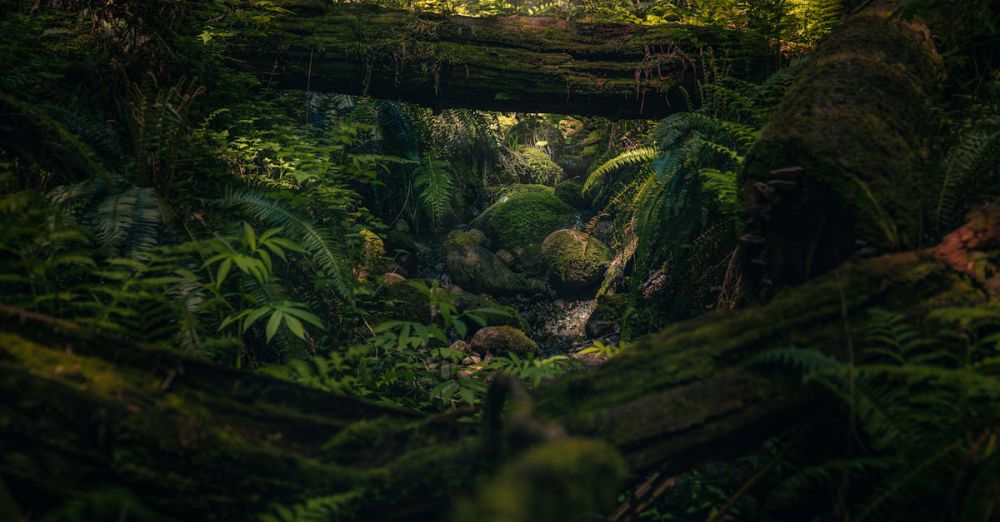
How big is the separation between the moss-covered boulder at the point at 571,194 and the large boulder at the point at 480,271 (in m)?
2.09

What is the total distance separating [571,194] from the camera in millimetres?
8734

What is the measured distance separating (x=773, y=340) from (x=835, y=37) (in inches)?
100

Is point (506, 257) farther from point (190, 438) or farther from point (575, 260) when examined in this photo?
point (190, 438)

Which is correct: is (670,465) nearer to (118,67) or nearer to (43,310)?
(43,310)

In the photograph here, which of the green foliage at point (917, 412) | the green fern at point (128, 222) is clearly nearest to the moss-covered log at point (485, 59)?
the green fern at point (128, 222)

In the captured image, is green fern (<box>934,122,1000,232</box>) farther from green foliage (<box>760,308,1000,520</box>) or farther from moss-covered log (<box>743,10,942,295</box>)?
green foliage (<box>760,308,1000,520</box>)

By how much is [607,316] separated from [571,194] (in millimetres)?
3587

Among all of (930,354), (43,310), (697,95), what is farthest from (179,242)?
(697,95)

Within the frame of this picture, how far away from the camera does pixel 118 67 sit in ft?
12.0

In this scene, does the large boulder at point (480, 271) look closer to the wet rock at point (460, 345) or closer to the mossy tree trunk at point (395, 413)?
the wet rock at point (460, 345)

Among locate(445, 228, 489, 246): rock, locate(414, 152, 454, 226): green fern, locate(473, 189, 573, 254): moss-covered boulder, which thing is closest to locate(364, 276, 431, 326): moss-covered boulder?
locate(414, 152, 454, 226): green fern

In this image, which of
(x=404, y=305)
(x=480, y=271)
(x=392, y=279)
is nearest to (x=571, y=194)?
(x=480, y=271)

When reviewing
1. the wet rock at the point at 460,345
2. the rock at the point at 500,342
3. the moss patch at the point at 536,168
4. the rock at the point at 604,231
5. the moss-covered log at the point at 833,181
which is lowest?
the wet rock at the point at 460,345

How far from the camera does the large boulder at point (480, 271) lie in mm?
6660
